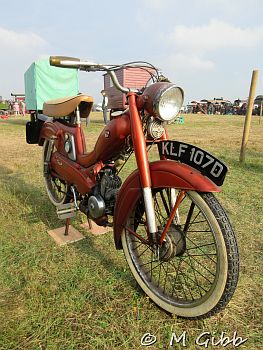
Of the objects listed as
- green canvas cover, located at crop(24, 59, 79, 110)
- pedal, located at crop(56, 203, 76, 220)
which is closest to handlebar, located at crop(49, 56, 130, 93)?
pedal, located at crop(56, 203, 76, 220)

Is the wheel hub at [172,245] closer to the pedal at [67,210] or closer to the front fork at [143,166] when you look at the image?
the front fork at [143,166]

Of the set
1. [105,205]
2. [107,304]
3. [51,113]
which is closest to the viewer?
[107,304]

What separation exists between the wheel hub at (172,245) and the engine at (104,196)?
1.75 feet

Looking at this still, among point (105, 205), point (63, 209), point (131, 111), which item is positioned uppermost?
point (131, 111)

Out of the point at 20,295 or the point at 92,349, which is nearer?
the point at 92,349

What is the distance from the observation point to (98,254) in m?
2.45

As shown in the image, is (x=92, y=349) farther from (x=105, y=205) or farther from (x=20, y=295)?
(x=105, y=205)

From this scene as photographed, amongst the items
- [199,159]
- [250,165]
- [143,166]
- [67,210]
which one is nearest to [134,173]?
[143,166]

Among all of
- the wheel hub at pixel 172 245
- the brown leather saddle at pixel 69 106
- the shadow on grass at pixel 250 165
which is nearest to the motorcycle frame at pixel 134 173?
the wheel hub at pixel 172 245

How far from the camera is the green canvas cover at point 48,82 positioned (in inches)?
452

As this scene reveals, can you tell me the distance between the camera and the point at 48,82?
37.9 ft

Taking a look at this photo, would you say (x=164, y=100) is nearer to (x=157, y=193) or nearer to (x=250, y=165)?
(x=157, y=193)

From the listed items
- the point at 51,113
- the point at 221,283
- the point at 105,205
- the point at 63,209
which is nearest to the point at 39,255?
the point at 63,209

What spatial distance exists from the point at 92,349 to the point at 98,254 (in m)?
0.97
